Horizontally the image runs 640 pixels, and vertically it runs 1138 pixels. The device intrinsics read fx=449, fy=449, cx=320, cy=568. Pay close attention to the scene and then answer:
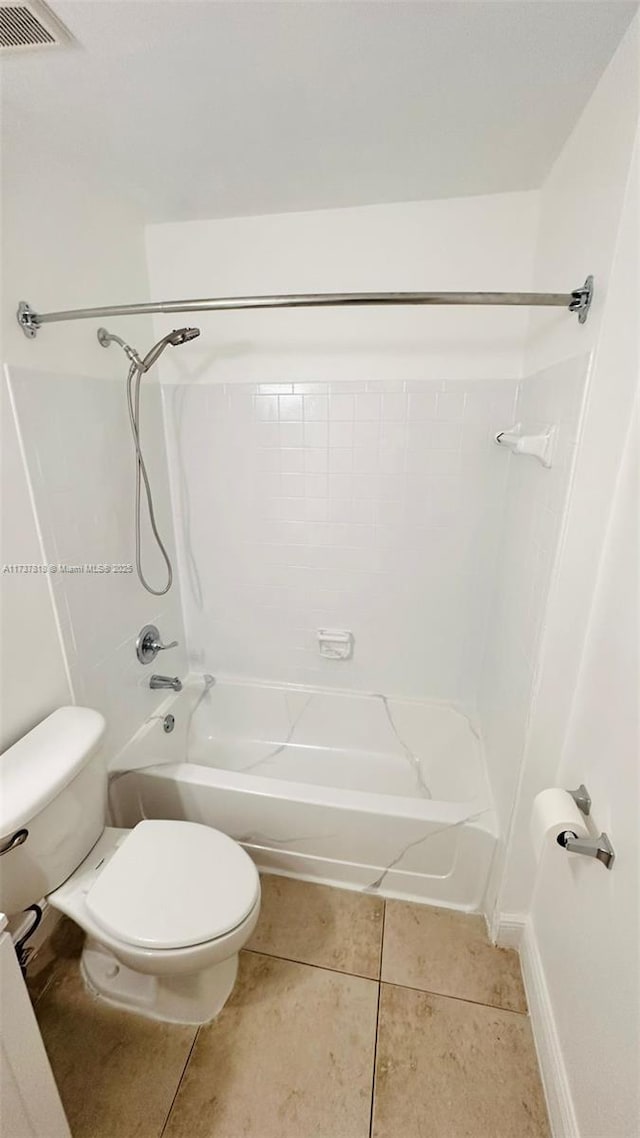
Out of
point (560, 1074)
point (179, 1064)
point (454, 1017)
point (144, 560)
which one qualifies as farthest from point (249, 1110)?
point (144, 560)

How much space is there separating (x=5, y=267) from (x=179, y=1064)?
1969mm

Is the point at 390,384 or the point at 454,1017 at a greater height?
the point at 390,384

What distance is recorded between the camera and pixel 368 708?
1.99 metres

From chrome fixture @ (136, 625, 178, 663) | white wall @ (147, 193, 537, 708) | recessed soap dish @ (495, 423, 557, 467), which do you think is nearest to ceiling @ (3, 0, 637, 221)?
white wall @ (147, 193, 537, 708)

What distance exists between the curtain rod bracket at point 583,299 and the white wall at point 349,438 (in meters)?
0.57

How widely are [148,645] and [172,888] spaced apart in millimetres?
837

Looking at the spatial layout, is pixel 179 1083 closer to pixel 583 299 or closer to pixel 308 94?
pixel 583 299

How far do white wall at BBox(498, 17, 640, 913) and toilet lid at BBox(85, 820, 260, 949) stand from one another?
0.76 metres

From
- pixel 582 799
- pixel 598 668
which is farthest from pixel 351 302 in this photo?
pixel 582 799

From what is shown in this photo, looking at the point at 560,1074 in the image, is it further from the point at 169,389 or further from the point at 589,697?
the point at 169,389

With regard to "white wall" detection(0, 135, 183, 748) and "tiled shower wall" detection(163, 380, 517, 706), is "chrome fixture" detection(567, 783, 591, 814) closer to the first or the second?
"tiled shower wall" detection(163, 380, 517, 706)

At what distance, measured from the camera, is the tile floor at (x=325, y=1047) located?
1022 millimetres

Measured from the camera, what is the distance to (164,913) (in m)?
1.05

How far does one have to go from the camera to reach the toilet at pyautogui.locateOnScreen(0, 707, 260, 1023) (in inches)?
Result: 39.8
